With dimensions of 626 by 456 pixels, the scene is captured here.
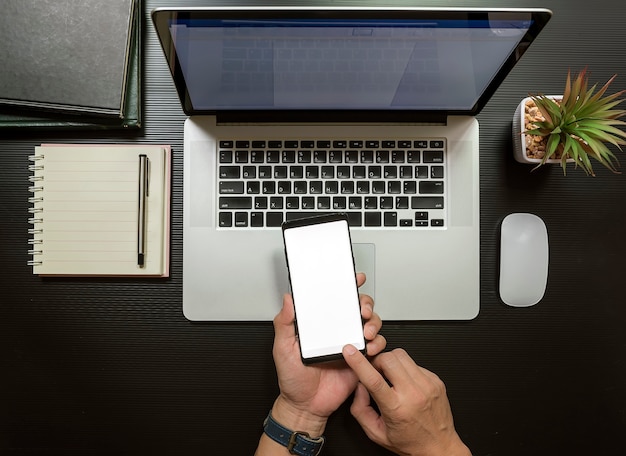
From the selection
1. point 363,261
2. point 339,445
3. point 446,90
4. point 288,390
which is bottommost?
point 339,445

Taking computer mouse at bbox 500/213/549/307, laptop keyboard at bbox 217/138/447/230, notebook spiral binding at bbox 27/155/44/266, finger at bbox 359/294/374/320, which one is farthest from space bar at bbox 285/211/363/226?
notebook spiral binding at bbox 27/155/44/266

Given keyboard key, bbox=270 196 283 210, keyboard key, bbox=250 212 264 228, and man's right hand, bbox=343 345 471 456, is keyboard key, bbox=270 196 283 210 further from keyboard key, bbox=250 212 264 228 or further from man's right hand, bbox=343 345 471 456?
man's right hand, bbox=343 345 471 456

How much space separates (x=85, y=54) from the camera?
60 cm

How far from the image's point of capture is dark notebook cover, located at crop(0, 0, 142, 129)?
62cm

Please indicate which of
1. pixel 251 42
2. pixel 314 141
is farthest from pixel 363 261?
pixel 251 42

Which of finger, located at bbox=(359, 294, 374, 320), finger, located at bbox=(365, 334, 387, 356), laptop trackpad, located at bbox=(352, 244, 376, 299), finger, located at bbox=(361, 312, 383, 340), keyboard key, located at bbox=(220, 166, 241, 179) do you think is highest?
keyboard key, located at bbox=(220, 166, 241, 179)

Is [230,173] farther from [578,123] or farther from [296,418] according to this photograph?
[578,123]

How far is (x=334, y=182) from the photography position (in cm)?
62

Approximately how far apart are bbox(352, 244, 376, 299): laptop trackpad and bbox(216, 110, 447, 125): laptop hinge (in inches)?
7.0

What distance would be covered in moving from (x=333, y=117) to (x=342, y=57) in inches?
5.5

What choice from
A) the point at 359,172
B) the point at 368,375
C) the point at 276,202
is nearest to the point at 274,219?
the point at 276,202

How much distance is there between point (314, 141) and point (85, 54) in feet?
1.10

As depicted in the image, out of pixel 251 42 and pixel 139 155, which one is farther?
pixel 139 155

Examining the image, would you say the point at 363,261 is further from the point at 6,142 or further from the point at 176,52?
the point at 6,142
